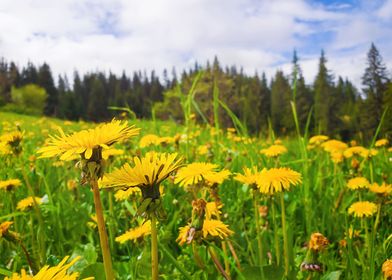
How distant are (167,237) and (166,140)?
40.2 inches

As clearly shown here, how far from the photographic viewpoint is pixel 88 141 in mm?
493

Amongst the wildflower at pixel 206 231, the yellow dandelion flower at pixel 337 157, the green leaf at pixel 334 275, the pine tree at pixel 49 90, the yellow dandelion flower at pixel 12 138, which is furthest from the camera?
the pine tree at pixel 49 90

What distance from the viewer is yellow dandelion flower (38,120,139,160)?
1.55ft

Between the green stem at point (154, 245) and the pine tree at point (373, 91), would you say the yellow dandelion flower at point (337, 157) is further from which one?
the pine tree at point (373, 91)

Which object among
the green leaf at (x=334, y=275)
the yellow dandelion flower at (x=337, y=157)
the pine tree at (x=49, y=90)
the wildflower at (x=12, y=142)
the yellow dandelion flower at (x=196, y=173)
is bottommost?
the green leaf at (x=334, y=275)

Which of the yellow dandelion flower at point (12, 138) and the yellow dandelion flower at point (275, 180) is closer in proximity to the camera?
the yellow dandelion flower at point (275, 180)

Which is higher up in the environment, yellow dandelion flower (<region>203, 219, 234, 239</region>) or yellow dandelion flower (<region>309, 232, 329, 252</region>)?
yellow dandelion flower (<region>203, 219, 234, 239</region>)

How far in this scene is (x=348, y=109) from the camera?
4088 centimetres

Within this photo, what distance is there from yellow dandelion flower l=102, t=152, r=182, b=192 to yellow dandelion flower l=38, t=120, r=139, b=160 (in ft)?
0.16

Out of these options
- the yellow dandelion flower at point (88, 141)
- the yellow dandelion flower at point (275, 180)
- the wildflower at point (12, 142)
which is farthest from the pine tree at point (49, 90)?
the yellow dandelion flower at point (88, 141)

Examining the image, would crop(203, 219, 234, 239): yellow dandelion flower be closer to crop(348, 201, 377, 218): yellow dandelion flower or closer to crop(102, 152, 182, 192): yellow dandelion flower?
crop(102, 152, 182, 192): yellow dandelion flower

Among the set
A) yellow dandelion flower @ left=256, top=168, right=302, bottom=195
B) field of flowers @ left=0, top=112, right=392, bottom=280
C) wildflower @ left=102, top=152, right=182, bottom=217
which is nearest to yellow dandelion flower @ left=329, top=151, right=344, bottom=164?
field of flowers @ left=0, top=112, right=392, bottom=280

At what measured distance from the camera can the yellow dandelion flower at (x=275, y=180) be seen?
0.85 meters

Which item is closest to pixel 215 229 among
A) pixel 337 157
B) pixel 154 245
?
pixel 154 245
